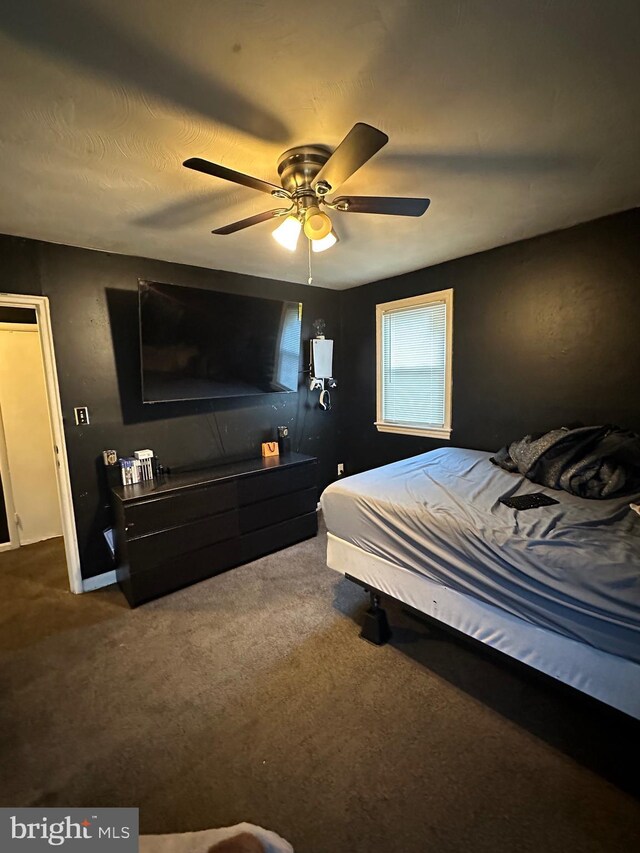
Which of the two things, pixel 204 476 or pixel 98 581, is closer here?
pixel 98 581

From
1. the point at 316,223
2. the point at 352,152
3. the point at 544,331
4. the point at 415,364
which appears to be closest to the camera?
the point at 352,152

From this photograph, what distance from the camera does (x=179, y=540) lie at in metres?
2.57

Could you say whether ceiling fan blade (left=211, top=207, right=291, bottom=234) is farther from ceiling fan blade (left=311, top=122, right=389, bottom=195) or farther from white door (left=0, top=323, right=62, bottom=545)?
white door (left=0, top=323, right=62, bottom=545)

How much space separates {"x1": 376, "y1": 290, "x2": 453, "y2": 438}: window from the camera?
129 inches

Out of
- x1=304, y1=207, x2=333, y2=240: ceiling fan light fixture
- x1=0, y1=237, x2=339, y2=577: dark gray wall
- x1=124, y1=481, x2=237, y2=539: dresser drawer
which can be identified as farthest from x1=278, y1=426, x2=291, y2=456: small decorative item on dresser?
x1=304, y1=207, x2=333, y2=240: ceiling fan light fixture

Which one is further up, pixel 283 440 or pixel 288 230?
pixel 288 230

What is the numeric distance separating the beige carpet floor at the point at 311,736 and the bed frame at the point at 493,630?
0.26 ft

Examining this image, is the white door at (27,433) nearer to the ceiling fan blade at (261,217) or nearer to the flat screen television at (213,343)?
the flat screen television at (213,343)

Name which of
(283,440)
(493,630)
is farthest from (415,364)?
(493,630)

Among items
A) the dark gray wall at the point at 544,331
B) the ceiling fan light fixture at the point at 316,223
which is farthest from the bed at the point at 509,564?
the ceiling fan light fixture at the point at 316,223

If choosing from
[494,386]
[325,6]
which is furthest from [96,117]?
[494,386]

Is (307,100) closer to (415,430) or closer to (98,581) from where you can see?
(415,430)

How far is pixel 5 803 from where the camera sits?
4.25 ft

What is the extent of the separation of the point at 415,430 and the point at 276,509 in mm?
1599
